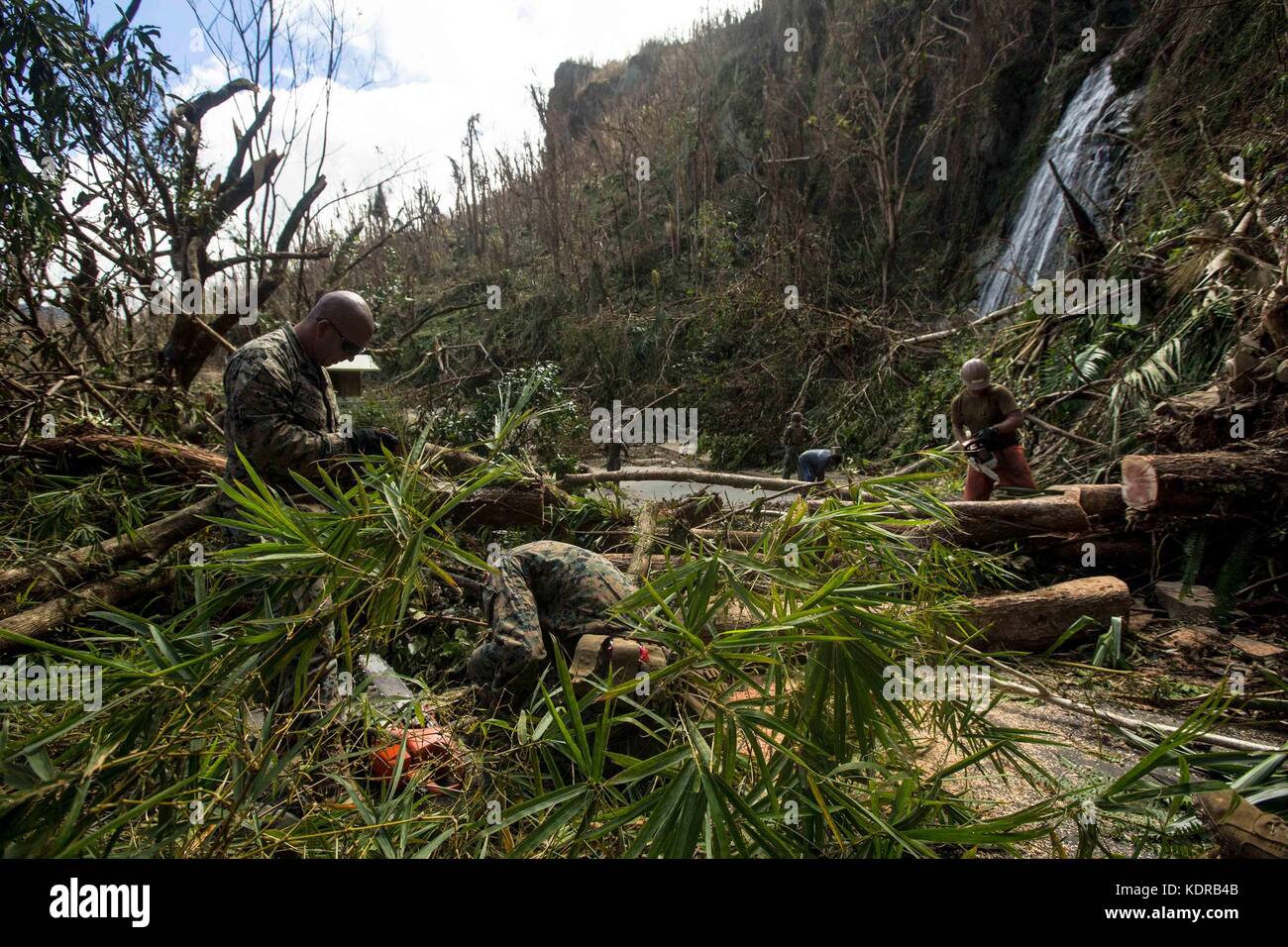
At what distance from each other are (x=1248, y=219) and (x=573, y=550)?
6077 millimetres

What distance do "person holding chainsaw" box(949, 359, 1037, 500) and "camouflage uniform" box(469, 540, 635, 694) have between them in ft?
10.4

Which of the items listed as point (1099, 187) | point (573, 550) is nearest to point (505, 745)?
point (573, 550)

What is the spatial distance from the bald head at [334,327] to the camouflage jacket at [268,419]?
0.15 metres

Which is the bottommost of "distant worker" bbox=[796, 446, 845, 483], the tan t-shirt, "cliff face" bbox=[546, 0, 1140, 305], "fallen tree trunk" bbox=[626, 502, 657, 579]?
"fallen tree trunk" bbox=[626, 502, 657, 579]

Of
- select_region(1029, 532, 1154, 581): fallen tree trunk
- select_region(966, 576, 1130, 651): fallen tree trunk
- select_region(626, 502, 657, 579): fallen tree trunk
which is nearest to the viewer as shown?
select_region(626, 502, 657, 579): fallen tree trunk

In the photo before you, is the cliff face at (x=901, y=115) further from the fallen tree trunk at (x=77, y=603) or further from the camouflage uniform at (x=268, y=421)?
the fallen tree trunk at (x=77, y=603)

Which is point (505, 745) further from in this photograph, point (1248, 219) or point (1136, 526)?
point (1248, 219)

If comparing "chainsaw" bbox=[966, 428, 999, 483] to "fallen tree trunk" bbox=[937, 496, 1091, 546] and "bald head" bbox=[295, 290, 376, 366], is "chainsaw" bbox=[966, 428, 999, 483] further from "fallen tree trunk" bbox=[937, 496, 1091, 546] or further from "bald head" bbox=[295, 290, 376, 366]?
"bald head" bbox=[295, 290, 376, 366]

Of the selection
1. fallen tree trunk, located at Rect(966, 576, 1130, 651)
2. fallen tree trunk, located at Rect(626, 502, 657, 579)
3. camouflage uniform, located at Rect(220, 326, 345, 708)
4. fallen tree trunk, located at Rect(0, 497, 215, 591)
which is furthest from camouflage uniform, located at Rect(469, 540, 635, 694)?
fallen tree trunk, located at Rect(966, 576, 1130, 651)

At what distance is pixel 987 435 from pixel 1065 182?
7071 millimetres

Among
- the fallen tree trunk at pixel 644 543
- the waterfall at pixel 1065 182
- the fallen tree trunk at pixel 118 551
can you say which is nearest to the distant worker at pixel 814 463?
the fallen tree trunk at pixel 644 543

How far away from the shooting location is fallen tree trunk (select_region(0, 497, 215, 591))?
11.2 ft

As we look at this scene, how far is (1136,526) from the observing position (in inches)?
174

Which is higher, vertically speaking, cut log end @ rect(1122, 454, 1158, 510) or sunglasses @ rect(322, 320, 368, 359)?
sunglasses @ rect(322, 320, 368, 359)
